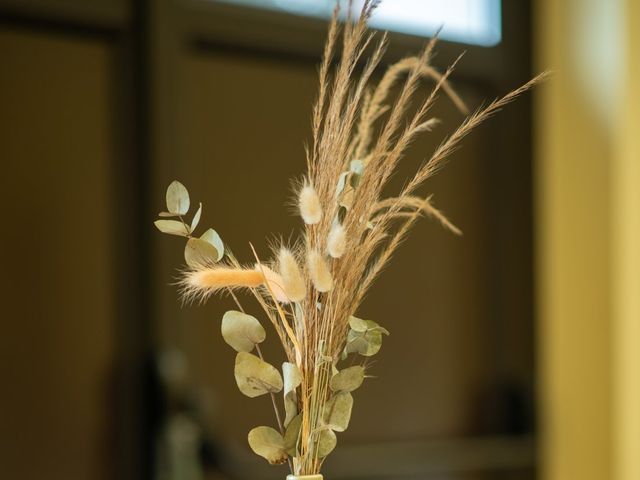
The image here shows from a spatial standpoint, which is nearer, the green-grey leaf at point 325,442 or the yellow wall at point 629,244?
the green-grey leaf at point 325,442

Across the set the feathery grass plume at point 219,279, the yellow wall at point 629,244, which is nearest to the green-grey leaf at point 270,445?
the feathery grass plume at point 219,279

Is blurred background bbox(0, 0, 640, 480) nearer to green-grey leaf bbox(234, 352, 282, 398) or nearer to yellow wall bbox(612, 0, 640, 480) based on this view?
yellow wall bbox(612, 0, 640, 480)

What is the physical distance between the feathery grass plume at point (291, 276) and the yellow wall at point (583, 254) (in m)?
1.88

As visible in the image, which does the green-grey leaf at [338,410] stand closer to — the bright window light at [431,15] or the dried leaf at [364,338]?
the dried leaf at [364,338]

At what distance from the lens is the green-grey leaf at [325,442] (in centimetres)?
66

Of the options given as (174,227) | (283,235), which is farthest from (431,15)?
(174,227)

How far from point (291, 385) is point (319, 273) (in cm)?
9

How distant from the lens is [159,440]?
185cm

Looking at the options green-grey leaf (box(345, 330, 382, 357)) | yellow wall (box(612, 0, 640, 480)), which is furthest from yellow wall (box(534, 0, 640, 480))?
green-grey leaf (box(345, 330, 382, 357))

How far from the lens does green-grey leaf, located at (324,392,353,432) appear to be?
65 centimetres

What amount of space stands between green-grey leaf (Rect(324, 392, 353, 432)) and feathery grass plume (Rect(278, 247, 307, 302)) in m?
0.09

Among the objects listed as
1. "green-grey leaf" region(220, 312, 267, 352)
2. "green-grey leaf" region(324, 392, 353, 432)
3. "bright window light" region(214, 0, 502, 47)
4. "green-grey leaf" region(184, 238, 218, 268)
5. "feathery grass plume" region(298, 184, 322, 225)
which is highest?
"bright window light" region(214, 0, 502, 47)

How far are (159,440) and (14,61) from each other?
77cm

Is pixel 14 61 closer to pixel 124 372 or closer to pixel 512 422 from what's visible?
pixel 124 372
